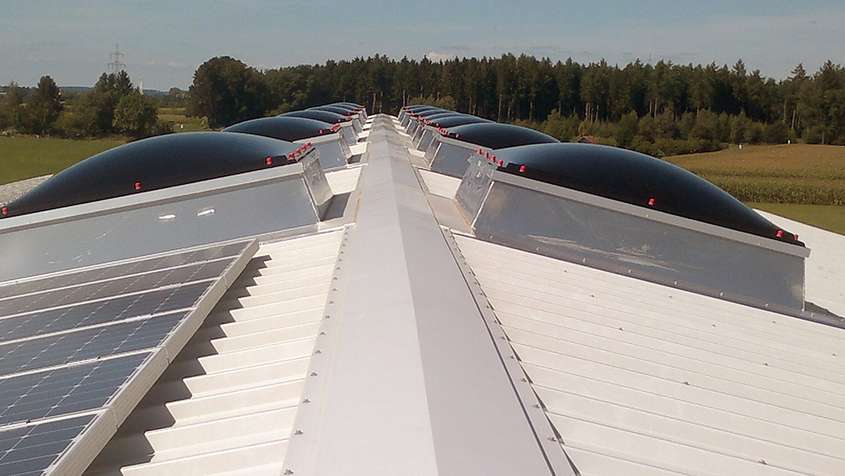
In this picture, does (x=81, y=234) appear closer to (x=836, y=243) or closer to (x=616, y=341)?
(x=616, y=341)

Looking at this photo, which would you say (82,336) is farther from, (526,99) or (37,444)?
(526,99)

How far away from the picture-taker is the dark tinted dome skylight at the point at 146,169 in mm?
7516

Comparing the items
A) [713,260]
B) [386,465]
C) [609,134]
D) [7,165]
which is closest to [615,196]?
[713,260]

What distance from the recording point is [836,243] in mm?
11062

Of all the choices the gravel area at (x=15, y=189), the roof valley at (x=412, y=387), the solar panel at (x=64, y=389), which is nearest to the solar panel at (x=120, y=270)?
the roof valley at (x=412, y=387)

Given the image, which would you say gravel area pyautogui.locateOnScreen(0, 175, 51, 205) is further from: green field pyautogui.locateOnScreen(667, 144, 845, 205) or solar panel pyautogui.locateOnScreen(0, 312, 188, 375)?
green field pyautogui.locateOnScreen(667, 144, 845, 205)

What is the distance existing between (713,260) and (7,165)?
148ft

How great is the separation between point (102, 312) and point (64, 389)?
4.09ft

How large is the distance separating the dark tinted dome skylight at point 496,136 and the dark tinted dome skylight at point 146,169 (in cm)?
646

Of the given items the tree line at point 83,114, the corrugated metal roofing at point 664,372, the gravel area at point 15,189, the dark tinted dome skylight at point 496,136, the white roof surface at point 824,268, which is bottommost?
the gravel area at point 15,189

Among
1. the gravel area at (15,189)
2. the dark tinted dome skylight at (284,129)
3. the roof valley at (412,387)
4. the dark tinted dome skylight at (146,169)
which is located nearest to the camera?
the roof valley at (412,387)

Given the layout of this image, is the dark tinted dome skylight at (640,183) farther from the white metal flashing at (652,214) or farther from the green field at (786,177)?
the green field at (786,177)

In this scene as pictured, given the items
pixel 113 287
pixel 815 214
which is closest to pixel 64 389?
pixel 113 287

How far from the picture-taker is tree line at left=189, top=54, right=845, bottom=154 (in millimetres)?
81062
